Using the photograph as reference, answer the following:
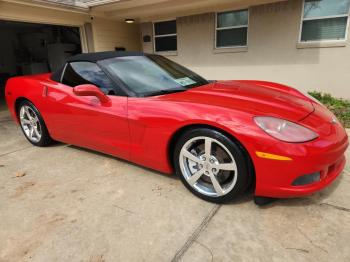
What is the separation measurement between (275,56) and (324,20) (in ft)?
4.23

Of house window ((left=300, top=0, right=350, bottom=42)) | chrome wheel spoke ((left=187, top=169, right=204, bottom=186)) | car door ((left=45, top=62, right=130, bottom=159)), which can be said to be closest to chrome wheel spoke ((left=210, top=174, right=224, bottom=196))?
chrome wheel spoke ((left=187, top=169, right=204, bottom=186))

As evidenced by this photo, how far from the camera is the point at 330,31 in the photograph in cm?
609

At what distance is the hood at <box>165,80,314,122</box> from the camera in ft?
7.20

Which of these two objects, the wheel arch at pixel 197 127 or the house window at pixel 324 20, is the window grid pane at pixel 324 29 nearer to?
the house window at pixel 324 20

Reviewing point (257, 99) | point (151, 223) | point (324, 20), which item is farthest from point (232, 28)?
point (151, 223)

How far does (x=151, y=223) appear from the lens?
6.97 ft

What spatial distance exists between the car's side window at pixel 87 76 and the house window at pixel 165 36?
598 cm

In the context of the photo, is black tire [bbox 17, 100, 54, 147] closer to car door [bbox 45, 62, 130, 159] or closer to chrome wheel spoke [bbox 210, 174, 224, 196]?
car door [bbox 45, 62, 130, 159]

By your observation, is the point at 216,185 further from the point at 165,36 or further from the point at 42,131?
the point at 165,36

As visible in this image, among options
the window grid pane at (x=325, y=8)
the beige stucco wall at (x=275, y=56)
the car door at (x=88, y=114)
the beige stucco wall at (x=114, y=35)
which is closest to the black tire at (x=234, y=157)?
the car door at (x=88, y=114)

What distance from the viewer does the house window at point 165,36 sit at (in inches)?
343

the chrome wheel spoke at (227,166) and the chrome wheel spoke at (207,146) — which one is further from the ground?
the chrome wheel spoke at (207,146)

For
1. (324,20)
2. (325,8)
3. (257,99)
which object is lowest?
(257,99)

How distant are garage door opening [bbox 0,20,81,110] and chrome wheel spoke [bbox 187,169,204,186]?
1065 cm
